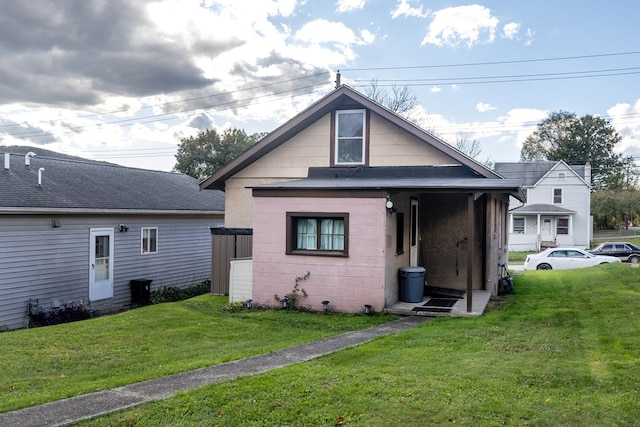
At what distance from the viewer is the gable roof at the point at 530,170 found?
42812mm

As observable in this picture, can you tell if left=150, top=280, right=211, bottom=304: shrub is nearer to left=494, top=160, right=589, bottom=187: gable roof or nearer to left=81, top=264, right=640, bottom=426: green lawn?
left=81, top=264, right=640, bottom=426: green lawn

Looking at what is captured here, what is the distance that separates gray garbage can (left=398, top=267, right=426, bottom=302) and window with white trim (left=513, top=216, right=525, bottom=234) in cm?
3208

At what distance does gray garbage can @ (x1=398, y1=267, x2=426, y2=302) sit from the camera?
12.4 m

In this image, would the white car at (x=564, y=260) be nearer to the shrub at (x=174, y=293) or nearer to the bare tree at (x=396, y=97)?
the shrub at (x=174, y=293)

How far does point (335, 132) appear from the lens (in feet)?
48.4

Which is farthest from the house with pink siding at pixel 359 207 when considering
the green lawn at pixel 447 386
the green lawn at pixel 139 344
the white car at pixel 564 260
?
the white car at pixel 564 260

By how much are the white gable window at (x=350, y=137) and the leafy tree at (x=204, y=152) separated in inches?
1390

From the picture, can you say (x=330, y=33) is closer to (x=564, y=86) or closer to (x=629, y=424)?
(x=564, y=86)

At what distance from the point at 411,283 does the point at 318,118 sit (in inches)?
219

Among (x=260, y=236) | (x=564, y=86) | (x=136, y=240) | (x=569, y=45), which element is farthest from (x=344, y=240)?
(x=564, y=86)

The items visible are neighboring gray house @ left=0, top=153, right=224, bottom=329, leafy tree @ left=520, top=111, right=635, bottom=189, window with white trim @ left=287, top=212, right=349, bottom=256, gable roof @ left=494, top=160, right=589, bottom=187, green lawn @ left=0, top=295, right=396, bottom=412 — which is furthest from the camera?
leafy tree @ left=520, top=111, right=635, bottom=189

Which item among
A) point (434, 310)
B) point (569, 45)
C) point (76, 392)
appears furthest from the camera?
point (569, 45)

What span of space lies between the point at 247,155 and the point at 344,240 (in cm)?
506

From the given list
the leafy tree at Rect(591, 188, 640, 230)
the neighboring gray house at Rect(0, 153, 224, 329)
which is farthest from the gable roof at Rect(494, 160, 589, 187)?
the neighboring gray house at Rect(0, 153, 224, 329)
